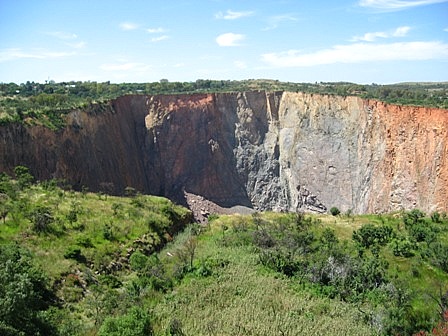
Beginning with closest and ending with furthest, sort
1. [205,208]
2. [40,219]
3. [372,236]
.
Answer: [40,219] → [372,236] → [205,208]

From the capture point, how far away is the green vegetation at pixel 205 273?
53.2 ft

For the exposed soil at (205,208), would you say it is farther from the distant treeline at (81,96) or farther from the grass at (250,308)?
the grass at (250,308)

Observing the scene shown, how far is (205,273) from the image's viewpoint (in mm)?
20219

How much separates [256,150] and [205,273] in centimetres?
3983

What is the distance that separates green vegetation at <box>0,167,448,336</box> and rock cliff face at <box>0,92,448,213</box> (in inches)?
359

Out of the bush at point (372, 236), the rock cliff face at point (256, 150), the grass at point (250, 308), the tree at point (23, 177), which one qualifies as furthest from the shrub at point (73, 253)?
the bush at point (372, 236)

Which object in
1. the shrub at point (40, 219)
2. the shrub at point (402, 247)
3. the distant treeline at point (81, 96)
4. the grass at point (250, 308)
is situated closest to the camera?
the grass at point (250, 308)

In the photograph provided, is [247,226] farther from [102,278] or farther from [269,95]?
[269,95]

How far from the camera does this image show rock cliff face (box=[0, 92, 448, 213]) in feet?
127

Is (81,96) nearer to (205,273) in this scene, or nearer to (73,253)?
(73,253)

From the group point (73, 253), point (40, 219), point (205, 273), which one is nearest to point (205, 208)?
point (40, 219)

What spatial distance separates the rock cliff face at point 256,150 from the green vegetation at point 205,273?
9.11 meters

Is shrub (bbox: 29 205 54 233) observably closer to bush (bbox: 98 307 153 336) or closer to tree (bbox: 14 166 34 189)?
tree (bbox: 14 166 34 189)

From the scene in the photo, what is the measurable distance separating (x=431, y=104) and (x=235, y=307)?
1318 inches
